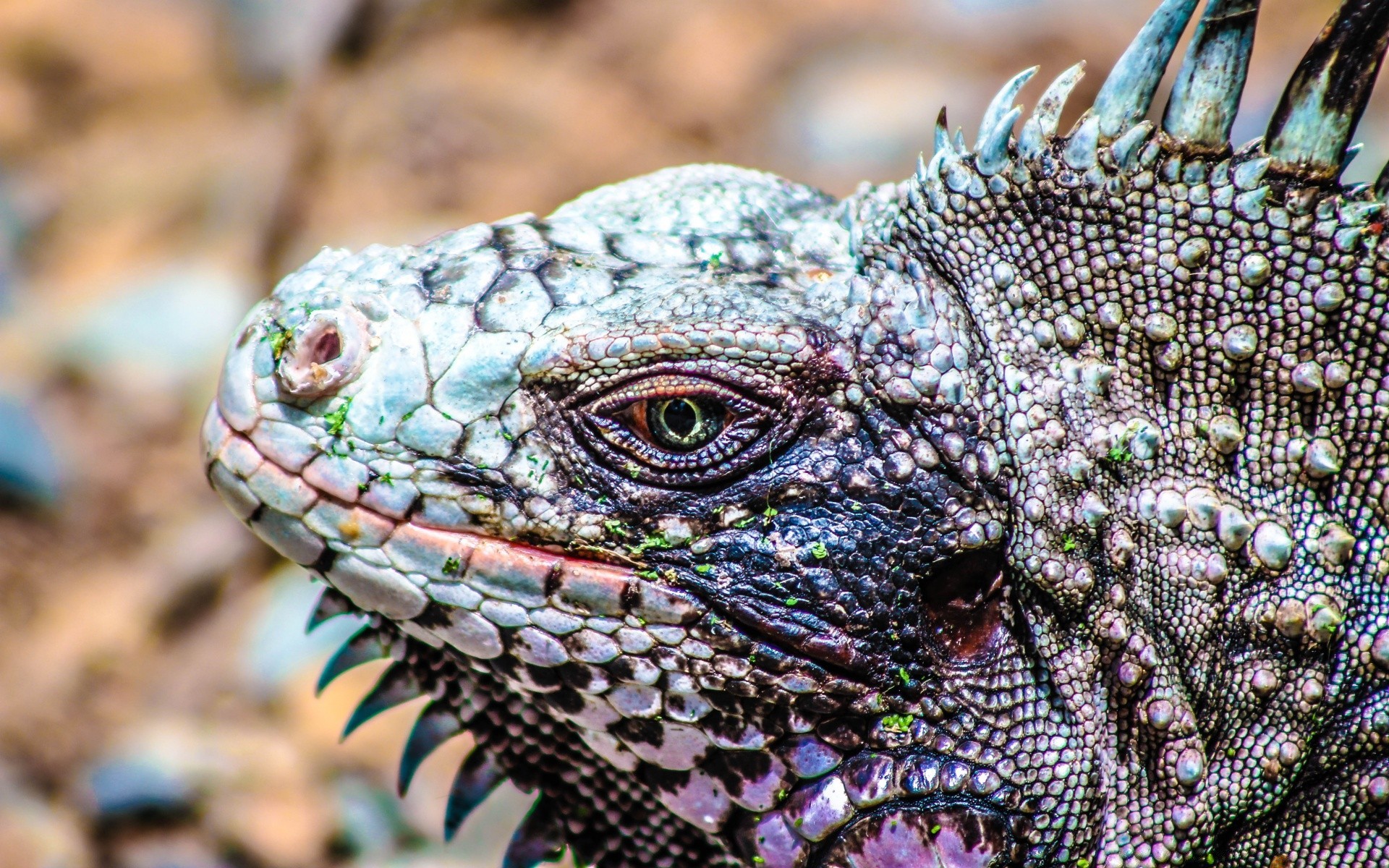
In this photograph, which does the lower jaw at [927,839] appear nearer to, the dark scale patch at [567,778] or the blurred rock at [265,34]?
the dark scale patch at [567,778]

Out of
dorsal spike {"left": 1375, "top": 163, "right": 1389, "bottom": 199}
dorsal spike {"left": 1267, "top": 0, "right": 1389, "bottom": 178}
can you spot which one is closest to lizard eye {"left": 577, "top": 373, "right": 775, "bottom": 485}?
dorsal spike {"left": 1267, "top": 0, "right": 1389, "bottom": 178}

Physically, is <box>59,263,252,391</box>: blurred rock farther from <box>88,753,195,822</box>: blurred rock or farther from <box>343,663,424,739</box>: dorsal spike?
<box>343,663,424,739</box>: dorsal spike

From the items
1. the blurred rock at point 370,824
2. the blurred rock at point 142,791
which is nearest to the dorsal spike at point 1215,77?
the blurred rock at point 370,824

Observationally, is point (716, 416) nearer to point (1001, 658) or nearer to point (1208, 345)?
point (1001, 658)

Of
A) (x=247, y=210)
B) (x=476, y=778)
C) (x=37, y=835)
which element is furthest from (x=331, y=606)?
(x=247, y=210)

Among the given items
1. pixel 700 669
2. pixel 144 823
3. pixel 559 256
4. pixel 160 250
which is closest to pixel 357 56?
pixel 160 250

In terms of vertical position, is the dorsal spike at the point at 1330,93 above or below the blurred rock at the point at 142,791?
above

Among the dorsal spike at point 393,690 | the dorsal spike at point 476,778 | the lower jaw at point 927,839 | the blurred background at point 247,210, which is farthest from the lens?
the blurred background at point 247,210
